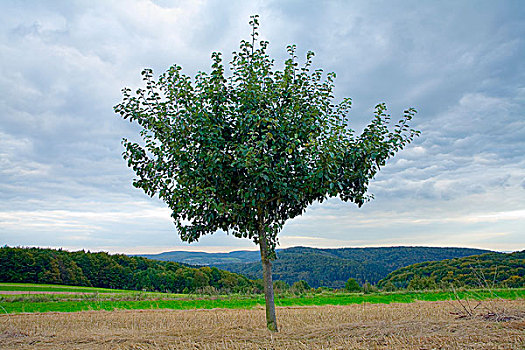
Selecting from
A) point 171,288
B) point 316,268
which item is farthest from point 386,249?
point 171,288

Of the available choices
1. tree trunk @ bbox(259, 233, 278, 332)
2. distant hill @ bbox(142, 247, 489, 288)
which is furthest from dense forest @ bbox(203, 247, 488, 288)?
tree trunk @ bbox(259, 233, 278, 332)

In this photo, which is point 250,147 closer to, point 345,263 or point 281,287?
point 281,287

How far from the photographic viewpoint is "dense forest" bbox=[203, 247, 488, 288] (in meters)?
45.9

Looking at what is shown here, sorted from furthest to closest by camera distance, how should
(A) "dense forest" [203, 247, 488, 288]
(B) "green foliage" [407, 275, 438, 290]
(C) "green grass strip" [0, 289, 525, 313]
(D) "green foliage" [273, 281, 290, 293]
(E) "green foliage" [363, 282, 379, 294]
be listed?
1. (A) "dense forest" [203, 247, 488, 288]
2. (E) "green foliage" [363, 282, 379, 294]
3. (B) "green foliage" [407, 275, 438, 290]
4. (D) "green foliage" [273, 281, 290, 293]
5. (C) "green grass strip" [0, 289, 525, 313]

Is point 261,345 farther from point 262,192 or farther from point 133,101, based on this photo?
point 133,101

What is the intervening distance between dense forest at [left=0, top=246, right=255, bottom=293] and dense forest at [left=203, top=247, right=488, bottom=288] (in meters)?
6.93

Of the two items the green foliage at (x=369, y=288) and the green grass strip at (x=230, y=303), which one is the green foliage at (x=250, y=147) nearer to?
the green grass strip at (x=230, y=303)

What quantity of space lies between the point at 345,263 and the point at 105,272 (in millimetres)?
34415

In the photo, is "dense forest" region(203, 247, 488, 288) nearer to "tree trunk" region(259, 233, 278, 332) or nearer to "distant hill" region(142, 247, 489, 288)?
"distant hill" region(142, 247, 489, 288)

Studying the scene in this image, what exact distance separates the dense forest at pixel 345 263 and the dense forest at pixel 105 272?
693 cm

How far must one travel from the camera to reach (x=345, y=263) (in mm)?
48750

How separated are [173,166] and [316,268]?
44.1m

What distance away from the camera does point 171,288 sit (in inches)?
2069

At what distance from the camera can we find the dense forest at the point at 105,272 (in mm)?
50641
